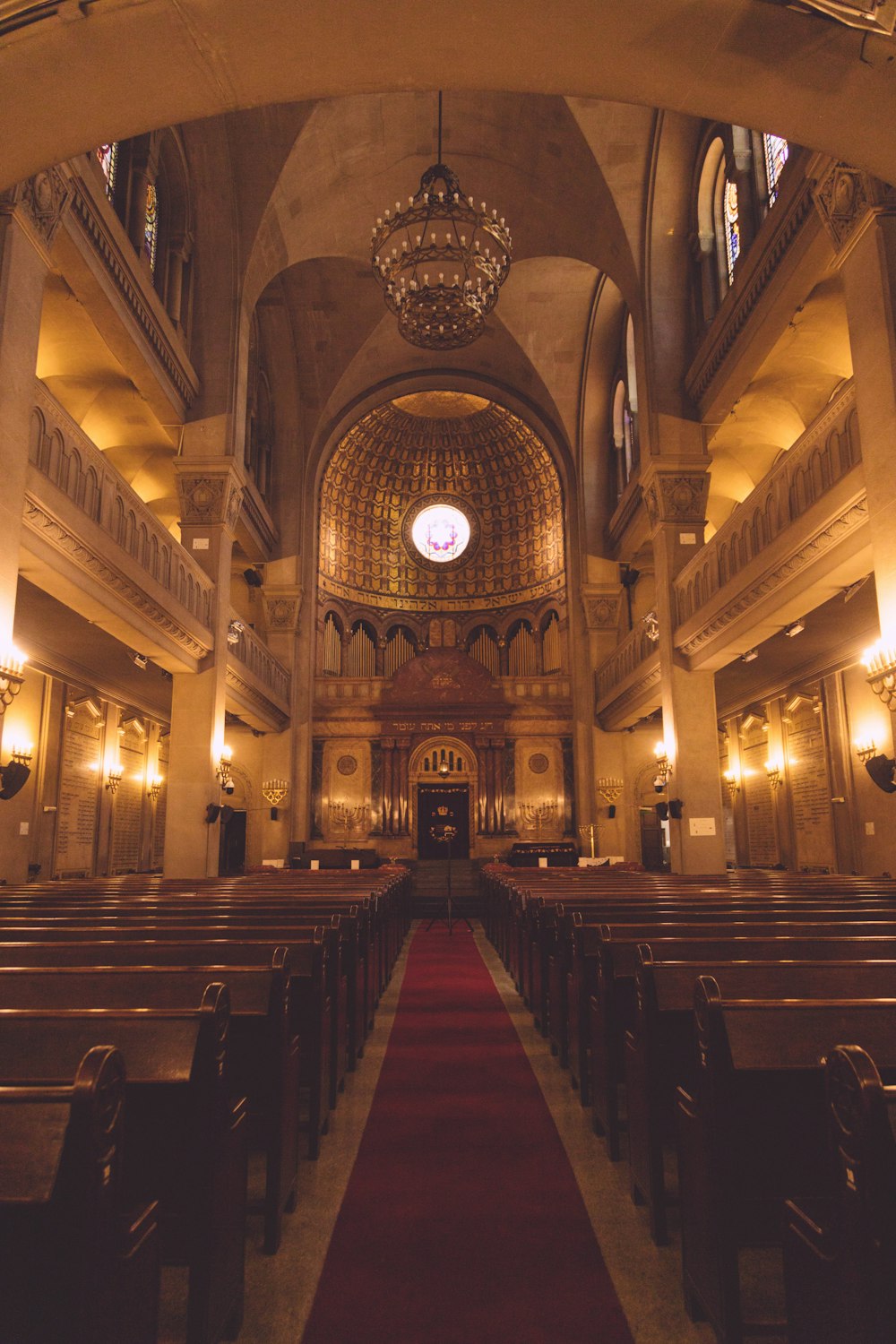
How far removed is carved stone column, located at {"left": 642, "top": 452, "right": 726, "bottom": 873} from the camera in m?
13.5

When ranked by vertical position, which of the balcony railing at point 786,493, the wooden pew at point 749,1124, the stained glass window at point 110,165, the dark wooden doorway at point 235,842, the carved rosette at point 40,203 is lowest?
the wooden pew at point 749,1124

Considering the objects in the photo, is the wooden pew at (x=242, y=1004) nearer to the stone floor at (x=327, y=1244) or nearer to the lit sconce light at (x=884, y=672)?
the stone floor at (x=327, y=1244)

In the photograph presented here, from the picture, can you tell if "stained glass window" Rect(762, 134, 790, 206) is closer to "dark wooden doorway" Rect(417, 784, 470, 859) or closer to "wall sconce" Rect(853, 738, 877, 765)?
"wall sconce" Rect(853, 738, 877, 765)

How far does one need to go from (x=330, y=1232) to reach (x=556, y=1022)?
291cm

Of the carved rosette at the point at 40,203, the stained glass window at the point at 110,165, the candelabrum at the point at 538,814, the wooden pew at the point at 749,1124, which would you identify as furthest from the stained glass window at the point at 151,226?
the candelabrum at the point at 538,814

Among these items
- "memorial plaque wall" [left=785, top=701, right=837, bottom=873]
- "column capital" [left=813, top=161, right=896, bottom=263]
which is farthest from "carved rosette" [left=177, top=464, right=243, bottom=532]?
"memorial plaque wall" [left=785, top=701, right=837, bottom=873]

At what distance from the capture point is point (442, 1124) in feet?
14.5

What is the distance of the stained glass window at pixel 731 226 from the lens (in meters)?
13.6

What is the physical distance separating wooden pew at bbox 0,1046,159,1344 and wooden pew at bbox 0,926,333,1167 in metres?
1.96

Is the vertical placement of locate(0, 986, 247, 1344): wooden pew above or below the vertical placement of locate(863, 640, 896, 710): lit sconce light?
below

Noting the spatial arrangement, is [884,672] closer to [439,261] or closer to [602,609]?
[439,261]

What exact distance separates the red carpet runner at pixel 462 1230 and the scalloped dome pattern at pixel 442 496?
21.4 metres

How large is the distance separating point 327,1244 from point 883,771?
7.06 metres

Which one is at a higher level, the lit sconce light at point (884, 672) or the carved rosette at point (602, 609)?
the carved rosette at point (602, 609)
